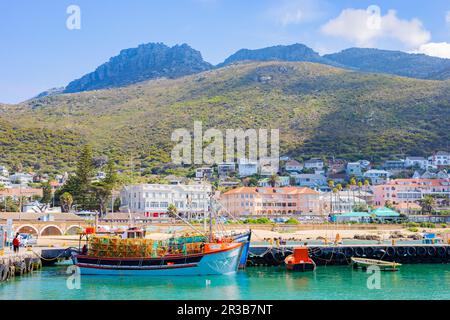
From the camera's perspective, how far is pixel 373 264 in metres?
44.8

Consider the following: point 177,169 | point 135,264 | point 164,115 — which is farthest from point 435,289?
point 164,115

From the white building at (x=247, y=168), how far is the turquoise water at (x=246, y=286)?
88.8 metres

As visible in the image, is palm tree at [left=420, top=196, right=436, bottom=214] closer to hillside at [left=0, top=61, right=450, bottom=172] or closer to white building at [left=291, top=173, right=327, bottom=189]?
white building at [left=291, top=173, right=327, bottom=189]

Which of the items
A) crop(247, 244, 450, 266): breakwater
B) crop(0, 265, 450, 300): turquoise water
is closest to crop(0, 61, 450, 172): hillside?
crop(247, 244, 450, 266): breakwater

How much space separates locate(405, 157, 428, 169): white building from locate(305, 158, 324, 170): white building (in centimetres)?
1984

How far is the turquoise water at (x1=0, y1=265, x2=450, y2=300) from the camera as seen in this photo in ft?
106

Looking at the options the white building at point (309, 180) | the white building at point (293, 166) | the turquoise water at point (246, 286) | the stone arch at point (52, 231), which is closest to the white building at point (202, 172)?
the white building at point (309, 180)

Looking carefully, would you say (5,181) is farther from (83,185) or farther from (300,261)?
(300,261)

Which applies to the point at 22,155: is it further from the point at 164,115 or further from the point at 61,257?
the point at 61,257

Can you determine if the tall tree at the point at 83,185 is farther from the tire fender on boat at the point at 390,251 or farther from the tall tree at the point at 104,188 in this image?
the tire fender on boat at the point at 390,251

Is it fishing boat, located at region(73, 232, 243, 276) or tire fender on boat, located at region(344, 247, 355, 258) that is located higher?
fishing boat, located at region(73, 232, 243, 276)

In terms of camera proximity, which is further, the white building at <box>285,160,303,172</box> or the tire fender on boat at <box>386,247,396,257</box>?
the white building at <box>285,160,303,172</box>

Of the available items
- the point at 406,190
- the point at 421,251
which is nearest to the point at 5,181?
the point at 406,190

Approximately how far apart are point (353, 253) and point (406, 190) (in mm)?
68313
